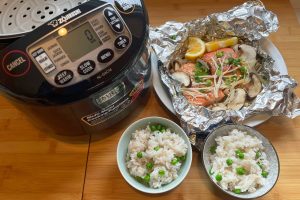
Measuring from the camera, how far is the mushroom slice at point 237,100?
0.77m

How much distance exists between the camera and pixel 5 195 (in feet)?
2.35

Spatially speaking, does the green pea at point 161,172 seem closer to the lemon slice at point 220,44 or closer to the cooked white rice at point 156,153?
the cooked white rice at point 156,153

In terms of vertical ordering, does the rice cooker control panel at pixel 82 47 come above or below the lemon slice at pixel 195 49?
above

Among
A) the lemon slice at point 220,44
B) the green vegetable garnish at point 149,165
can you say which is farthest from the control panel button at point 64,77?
the lemon slice at point 220,44

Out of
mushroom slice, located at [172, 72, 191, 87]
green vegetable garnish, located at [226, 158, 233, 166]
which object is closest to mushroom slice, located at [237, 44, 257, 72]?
mushroom slice, located at [172, 72, 191, 87]

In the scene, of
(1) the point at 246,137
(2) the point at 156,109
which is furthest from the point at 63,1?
(1) the point at 246,137

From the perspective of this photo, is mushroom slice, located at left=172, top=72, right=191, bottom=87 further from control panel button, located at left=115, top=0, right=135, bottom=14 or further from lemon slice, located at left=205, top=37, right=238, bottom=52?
control panel button, located at left=115, top=0, right=135, bottom=14

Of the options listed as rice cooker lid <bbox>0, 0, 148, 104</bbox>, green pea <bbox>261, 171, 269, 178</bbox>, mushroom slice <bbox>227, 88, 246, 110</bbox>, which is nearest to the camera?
rice cooker lid <bbox>0, 0, 148, 104</bbox>

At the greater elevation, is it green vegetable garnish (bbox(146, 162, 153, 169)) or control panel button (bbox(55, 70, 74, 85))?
control panel button (bbox(55, 70, 74, 85))

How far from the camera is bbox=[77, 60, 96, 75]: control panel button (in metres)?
0.56

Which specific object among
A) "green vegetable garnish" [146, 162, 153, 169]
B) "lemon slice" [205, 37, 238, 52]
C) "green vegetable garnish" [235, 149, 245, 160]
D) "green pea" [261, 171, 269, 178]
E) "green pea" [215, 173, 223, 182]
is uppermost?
"green vegetable garnish" [146, 162, 153, 169]

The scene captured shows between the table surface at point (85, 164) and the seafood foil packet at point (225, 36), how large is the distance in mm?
61

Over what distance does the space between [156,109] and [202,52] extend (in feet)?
0.65

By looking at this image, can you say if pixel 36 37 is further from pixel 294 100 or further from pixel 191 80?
pixel 294 100
